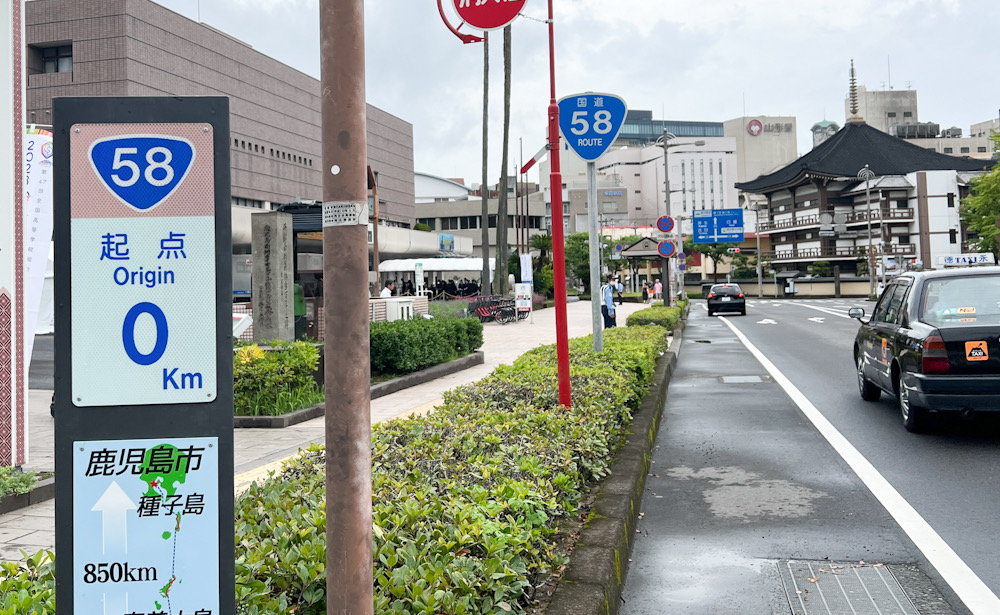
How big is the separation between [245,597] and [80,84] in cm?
4578

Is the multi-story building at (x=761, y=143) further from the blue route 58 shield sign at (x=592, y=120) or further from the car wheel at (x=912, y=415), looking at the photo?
the blue route 58 shield sign at (x=592, y=120)

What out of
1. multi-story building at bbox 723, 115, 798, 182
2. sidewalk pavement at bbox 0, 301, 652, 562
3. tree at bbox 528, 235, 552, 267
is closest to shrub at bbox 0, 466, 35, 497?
sidewalk pavement at bbox 0, 301, 652, 562

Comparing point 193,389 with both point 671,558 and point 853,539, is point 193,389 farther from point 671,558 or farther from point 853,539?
point 853,539

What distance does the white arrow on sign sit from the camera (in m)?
2.47

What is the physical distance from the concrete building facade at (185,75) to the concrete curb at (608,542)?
30.2m

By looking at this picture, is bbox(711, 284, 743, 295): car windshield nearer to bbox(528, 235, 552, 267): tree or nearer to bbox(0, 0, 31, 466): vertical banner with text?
bbox(528, 235, 552, 267): tree

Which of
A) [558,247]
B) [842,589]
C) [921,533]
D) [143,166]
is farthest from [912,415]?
[143,166]

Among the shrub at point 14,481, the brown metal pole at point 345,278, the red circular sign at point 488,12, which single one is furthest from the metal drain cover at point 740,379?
the brown metal pole at point 345,278

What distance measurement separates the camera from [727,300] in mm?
39188

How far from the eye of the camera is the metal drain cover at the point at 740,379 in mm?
13602

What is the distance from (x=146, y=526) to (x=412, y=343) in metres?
11.8

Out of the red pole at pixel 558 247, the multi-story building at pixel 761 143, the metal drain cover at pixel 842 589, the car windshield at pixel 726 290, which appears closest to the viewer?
the metal drain cover at pixel 842 589

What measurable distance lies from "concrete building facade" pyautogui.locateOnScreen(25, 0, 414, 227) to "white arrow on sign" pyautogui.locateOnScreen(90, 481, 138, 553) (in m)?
33.0

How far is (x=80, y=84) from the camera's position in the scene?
42.5 m
